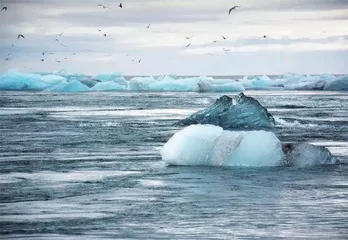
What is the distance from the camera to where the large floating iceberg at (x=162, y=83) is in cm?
5993

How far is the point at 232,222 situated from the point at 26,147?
30.4 feet

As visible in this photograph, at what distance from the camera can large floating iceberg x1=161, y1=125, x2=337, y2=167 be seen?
13.4m

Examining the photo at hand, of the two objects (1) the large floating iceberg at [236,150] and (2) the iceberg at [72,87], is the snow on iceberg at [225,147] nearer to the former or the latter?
(1) the large floating iceberg at [236,150]

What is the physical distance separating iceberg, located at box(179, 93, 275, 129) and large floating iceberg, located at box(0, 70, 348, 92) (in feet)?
122

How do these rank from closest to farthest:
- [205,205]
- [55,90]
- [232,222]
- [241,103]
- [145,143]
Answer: [232,222] → [205,205] → [145,143] → [241,103] → [55,90]

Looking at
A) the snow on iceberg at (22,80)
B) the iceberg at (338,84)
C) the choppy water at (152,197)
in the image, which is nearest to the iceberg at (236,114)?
the choppy water at (152,197)

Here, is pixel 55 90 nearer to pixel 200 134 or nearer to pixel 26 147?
pixel 26 147

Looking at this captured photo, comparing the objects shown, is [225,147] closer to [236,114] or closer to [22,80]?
[236,114]

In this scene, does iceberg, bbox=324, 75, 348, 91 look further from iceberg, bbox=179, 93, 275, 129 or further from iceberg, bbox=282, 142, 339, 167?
iceberg, bbox=282, 142, 339, 167

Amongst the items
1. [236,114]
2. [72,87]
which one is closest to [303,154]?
[236,114]

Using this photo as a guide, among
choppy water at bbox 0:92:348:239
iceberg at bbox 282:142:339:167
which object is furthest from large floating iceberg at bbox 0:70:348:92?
iceberg at bbox 282:142:339:167

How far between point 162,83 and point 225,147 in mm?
47685

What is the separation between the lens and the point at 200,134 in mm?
13477

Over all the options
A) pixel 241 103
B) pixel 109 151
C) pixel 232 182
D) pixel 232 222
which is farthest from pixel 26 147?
pixel 232 222
